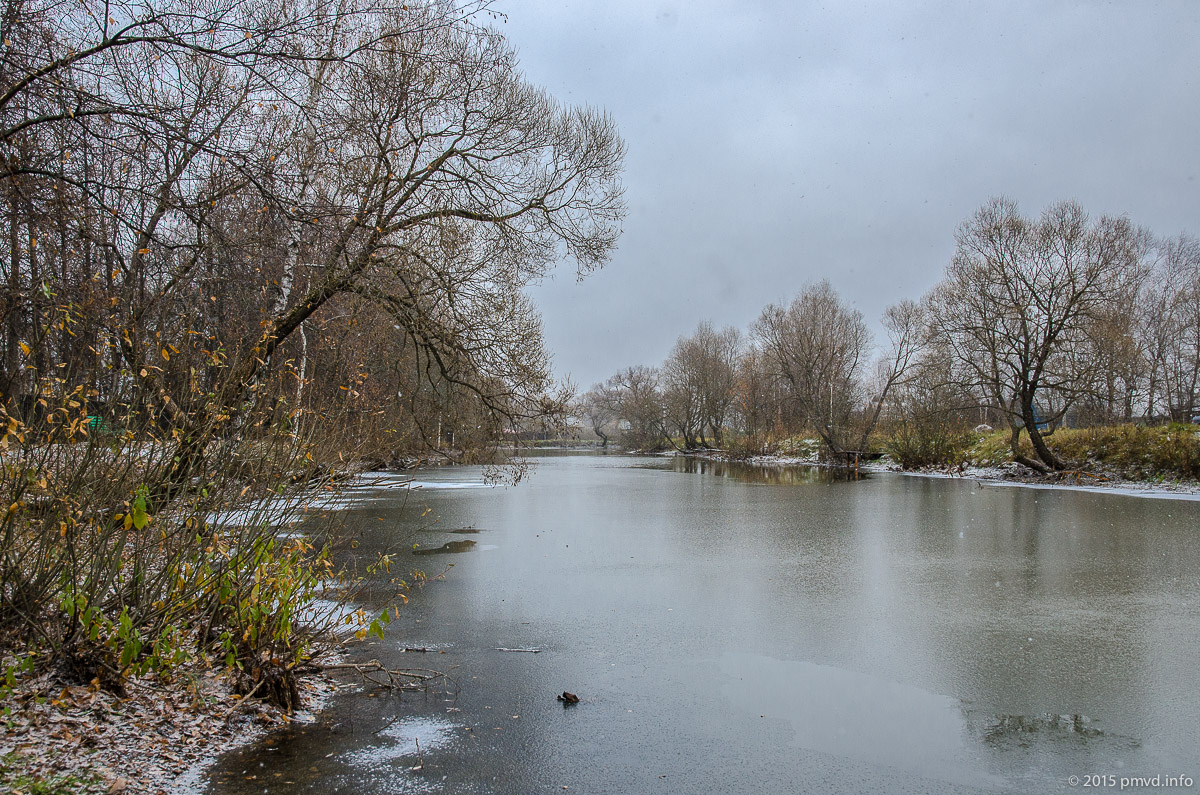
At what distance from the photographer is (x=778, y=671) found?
5719 millimetres

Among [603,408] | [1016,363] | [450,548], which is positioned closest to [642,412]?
[603,408]

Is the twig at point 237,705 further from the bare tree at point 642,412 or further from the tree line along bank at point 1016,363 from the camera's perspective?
the bare tree at point 642,412

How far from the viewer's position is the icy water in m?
4.01

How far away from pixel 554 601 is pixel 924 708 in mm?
4157

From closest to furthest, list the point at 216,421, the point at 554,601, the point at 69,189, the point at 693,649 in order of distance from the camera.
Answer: the point at 216,421
the point at 69,189
the point at 693,649
the point at 554,601

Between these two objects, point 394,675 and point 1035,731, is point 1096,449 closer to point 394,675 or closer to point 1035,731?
point 1035,731

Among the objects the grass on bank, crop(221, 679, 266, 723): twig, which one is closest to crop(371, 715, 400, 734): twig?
crop(221, 679, 266, 723): twig

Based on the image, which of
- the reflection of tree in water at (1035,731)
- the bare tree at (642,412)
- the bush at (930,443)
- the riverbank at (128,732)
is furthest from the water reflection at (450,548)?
the bare tree at (642,412)

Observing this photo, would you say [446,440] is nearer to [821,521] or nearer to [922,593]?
[821,521]

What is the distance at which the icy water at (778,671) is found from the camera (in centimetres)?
401

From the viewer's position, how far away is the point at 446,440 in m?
15.6

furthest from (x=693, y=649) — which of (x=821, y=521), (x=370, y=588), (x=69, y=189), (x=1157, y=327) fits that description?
(x=1157, y=327)

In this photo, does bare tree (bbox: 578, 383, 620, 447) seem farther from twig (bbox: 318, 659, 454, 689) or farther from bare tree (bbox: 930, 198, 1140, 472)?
twig (bbox: 318, 659, 454, 689)

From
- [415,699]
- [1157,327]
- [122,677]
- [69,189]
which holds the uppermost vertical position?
[1157,327]
